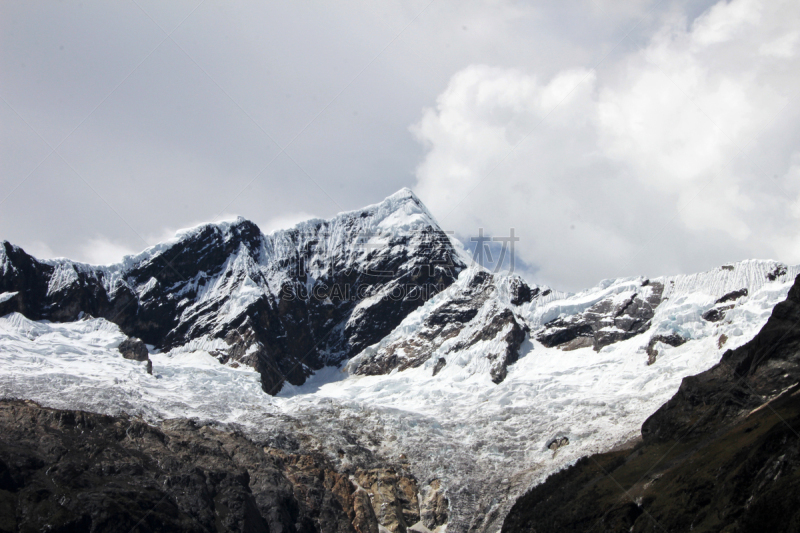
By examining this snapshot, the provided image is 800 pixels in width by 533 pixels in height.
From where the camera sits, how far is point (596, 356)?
A: 549 feet

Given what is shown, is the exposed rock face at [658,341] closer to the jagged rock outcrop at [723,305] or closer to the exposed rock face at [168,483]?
the jagged rock outcrop at [723,305]

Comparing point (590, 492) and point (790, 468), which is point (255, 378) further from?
point (790, 468)

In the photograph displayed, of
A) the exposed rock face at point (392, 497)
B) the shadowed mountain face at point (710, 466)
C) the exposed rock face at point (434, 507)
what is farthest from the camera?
the exposed rock face at point (392, 497)

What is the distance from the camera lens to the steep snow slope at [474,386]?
394 ft

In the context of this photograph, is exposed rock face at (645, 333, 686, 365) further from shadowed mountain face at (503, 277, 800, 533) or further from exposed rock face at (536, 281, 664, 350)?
shadowed mountain face at (503, 277, 800, 533)

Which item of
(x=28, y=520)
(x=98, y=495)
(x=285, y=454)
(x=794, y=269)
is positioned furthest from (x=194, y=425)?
(x=794, y=269)

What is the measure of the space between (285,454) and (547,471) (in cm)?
4864

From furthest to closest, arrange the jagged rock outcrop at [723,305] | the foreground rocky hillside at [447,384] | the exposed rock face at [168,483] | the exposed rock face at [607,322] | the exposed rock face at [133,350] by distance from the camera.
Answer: the exposed rock face at [607,322] → the exposed rock face at [133,350] → the jagged rock outcrop at [723,305] → the foreground rocky hillside at [447,384] → the exposed rock face at [168,483]

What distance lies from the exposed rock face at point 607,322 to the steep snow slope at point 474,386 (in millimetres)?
617

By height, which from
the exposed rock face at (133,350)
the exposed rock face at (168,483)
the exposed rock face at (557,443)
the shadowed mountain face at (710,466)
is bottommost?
the shadowed mountain face at (710,466)

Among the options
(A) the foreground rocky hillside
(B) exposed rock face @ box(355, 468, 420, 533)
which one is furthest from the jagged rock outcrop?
(B) exposed rock face @ box(355, 468, 420, 533)

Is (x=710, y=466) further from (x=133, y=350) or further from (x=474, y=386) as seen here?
(x=133, y=350)

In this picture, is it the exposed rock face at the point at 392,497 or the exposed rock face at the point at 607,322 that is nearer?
the exposed rock face at the point at 392,497

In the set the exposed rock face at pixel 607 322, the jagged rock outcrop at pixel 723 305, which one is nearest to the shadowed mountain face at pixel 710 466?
the jagged rock outcrop at pixel 723 305
